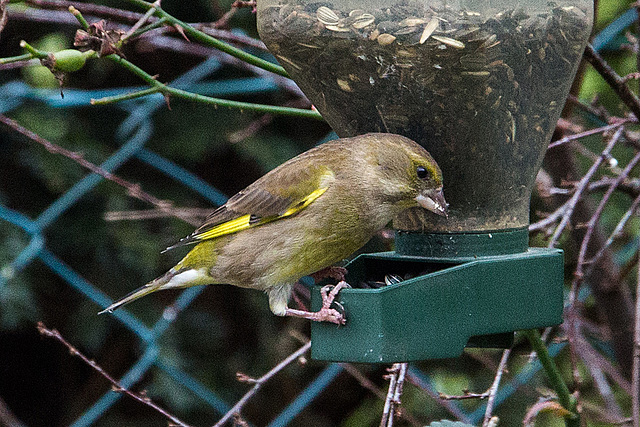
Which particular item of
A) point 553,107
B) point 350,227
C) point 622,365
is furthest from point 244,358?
point 553,107

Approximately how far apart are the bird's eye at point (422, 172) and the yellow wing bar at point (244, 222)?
0.26 meters

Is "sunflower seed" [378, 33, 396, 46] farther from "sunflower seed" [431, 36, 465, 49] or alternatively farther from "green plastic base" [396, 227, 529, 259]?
"green plastic base" [396, 227, 529, 259]

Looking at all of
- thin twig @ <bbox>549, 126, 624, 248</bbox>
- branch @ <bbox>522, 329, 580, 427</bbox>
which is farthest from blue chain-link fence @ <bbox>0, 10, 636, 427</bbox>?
branch @ <bbox>522, 329, 580, 427</bbox>

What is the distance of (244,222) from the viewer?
2.25 meters

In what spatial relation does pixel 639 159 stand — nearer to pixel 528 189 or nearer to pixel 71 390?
pixel 528 189

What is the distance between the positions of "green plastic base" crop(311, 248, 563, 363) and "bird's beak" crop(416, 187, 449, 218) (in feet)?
0.44

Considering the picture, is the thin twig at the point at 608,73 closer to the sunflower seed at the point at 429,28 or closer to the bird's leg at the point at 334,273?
the sunflower seed at the point at 429,28

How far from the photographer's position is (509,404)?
3.76 metres

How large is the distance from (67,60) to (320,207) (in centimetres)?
68

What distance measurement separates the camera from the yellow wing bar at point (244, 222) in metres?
2.13

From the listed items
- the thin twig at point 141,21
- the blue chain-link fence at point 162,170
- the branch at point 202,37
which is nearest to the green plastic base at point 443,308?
the branch at point 202,37

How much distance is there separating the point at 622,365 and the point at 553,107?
124cm

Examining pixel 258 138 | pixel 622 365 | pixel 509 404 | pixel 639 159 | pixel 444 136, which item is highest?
pixel 444 136

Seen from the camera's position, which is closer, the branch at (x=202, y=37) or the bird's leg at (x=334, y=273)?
the branch at (x=202, y=37)
